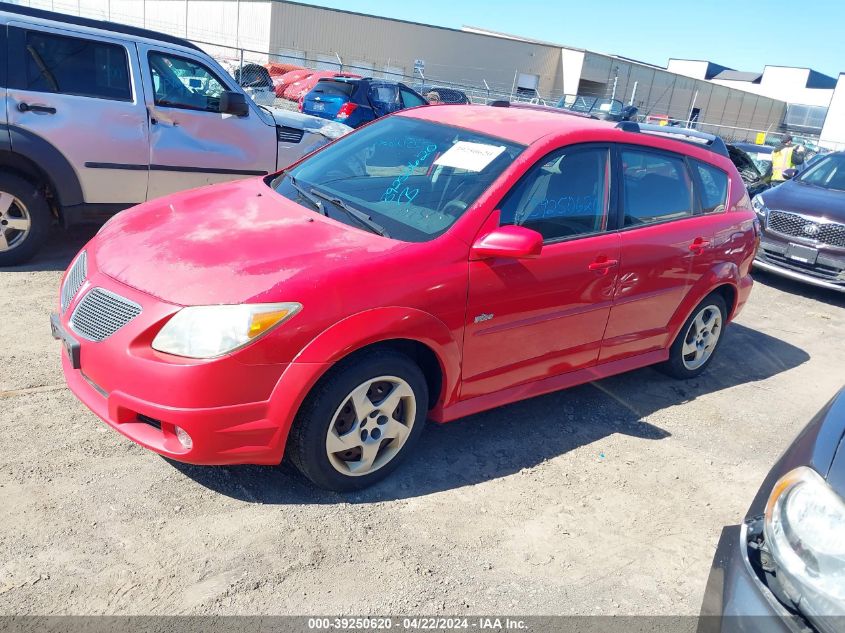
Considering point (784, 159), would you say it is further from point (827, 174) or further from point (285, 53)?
point (285, 53)

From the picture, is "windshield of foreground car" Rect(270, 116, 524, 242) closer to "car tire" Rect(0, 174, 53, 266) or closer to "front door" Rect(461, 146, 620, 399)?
"front door" Rect(461, 146, 620, 399)

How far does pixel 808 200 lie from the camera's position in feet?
28.5

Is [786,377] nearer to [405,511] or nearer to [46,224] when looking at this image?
[405,511]

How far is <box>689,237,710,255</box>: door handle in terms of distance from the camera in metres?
4.59

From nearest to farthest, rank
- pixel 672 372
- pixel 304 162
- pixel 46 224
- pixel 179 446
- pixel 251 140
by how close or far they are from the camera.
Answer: pixel 179 446 < pixel 304 162 < pixel 672 372 < pixel 46 224 < pixel 251 140

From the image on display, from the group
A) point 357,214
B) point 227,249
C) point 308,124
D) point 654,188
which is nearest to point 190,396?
point 227,249

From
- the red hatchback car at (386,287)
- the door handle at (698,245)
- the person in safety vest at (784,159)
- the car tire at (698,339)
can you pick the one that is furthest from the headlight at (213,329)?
the person in safety vest at (784,159)

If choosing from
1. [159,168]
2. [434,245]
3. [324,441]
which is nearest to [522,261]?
[434,245]

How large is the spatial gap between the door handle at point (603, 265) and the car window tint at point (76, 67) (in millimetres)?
4226

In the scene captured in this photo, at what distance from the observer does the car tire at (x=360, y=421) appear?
3017 millimetres

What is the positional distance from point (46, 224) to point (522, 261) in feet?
13.7

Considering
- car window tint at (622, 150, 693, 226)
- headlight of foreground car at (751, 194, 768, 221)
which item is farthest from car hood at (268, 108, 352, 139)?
headlight of foreground car at (751, 194, 768, 221)

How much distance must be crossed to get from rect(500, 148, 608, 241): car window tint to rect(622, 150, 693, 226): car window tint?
0.23 metres

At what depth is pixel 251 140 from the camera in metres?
6.66
